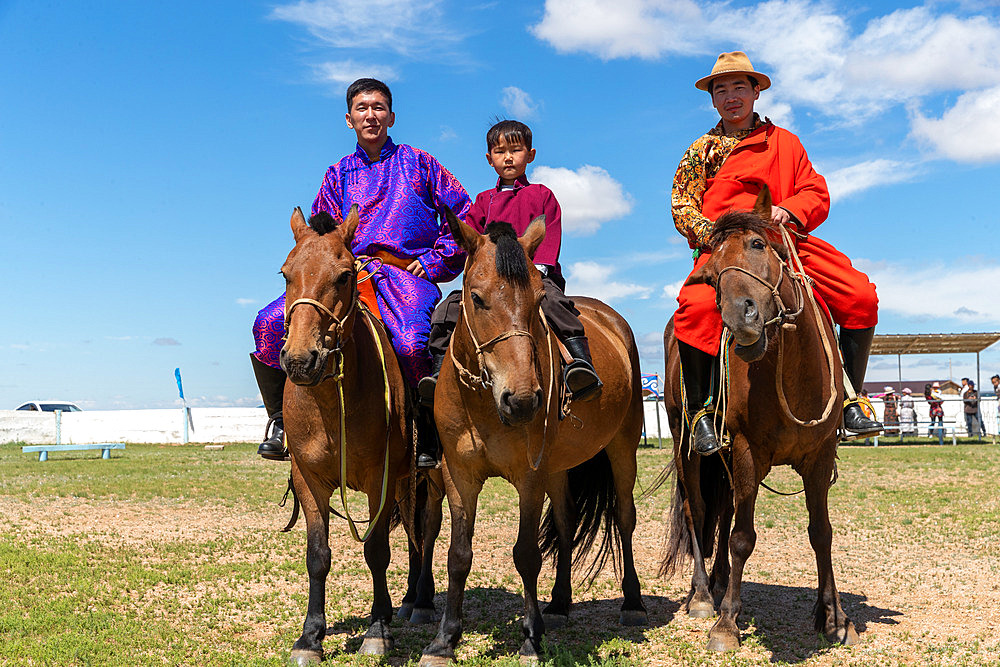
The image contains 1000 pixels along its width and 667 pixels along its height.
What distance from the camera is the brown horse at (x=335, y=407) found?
13.8 ft

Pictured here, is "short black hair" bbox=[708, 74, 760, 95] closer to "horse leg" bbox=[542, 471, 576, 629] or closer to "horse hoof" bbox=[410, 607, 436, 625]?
"horse leg" bbox=[542, 471, 576, 629]

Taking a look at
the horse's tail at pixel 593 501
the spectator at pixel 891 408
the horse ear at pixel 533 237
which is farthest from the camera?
the spectator at pixel 891 408

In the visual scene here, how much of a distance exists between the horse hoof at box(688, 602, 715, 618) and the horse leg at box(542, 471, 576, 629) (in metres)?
0.88

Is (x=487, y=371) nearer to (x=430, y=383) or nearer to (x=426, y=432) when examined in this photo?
(x=430, y=383)

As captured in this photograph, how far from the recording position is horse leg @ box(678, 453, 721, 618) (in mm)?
5676

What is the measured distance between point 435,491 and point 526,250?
207 centimetres

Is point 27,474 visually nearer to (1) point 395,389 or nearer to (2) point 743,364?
(1) point 395,389

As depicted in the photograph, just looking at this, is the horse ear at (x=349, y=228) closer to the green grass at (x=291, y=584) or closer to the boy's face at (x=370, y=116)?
the boy's face at (x=370, y=116)

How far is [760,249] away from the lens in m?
4.50

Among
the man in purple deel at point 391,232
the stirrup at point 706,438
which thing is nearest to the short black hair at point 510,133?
the man in purple deel at point 391,232

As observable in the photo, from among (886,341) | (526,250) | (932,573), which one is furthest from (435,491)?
(886,341)

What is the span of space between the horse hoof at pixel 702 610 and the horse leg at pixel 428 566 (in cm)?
184

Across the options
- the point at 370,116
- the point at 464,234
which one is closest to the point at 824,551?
the point at 464,234

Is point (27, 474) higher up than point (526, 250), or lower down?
lower down
